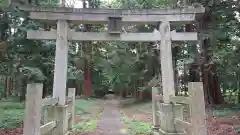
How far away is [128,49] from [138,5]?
375cm

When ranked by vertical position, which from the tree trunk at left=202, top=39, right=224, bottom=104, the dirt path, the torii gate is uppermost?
the torii gate

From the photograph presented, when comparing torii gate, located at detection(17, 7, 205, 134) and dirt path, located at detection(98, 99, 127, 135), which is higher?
torii gate, located at detection(17, 7, 205, 134)

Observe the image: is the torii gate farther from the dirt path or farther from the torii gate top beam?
the dirt path

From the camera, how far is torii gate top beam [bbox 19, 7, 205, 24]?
25.0 feet

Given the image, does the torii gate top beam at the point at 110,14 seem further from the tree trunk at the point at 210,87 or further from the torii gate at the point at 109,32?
the tree trunk at the point at 210,87

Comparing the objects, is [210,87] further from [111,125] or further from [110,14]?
[110,14]

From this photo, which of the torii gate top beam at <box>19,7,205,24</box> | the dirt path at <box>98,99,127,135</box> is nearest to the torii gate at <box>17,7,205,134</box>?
the torii gate top beam at <box>19,7,205,24</box>

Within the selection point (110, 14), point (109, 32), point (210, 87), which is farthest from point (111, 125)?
point (210, 87)

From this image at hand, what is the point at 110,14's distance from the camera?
25.9ft

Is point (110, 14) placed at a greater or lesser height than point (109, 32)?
greater

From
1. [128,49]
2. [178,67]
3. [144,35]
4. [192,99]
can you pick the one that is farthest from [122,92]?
[192,99]

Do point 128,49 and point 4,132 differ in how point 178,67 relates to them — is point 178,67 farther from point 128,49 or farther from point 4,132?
point 4,132

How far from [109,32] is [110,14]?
0.61 m

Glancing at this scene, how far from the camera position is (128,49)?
19.5 metres
